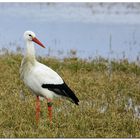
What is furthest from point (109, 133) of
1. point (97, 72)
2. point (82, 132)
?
point (97, 72)

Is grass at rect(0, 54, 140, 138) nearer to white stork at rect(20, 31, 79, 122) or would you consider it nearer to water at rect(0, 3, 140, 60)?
white stork at rect(20, 31, 79, 122)


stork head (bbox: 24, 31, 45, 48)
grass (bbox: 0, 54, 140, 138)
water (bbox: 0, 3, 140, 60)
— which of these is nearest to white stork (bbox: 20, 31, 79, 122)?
stork head (bbox: 24, 31, 45, 48)

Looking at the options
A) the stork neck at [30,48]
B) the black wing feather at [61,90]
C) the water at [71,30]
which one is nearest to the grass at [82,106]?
the black wing feather at [61,90]

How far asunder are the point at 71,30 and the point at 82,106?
673 centimetres

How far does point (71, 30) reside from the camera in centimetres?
1349

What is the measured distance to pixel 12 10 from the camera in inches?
549

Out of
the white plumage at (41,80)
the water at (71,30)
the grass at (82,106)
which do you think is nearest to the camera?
the grass at (82,106)

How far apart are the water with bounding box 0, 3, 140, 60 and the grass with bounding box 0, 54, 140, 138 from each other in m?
1.16

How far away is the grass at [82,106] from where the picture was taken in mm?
6008

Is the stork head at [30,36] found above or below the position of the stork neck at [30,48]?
above

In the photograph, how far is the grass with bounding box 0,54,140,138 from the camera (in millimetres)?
6008

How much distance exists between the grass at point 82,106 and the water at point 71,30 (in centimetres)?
116

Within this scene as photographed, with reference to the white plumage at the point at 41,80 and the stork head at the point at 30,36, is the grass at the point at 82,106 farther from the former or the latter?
the stork head at the point at 30,36

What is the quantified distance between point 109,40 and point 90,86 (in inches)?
178
